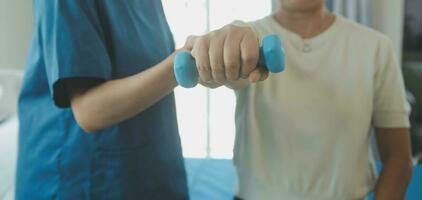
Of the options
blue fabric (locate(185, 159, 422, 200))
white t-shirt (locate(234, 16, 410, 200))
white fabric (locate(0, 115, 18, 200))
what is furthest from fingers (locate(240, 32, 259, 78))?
white fabric (locate(0, 115, 18, 200))

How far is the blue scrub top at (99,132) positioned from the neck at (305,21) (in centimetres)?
28

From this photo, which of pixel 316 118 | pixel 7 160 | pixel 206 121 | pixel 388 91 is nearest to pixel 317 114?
pixel 316 118

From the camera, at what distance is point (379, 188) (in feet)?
3.15

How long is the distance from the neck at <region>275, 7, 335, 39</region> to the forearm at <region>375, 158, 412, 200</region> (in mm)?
310

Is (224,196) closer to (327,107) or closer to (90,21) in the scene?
(327,107)

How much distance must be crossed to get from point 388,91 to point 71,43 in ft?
2.04

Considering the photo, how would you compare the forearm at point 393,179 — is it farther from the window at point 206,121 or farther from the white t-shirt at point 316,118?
the window at point 206,121

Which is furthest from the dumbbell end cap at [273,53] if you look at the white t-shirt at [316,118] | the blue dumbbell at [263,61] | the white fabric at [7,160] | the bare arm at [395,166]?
the white fabric at [7,160]

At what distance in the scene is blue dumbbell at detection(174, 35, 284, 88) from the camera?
1.41 ft

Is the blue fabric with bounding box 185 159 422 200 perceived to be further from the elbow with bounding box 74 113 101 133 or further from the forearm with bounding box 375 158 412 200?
the elbow with bounding box 74 113 101 133

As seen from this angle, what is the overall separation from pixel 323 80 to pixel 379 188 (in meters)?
0.25

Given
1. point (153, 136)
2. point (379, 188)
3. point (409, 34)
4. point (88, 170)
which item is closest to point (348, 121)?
point (379, 188)

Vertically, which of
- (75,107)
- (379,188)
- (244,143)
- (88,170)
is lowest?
(379,188)

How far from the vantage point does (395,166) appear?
0.96m
